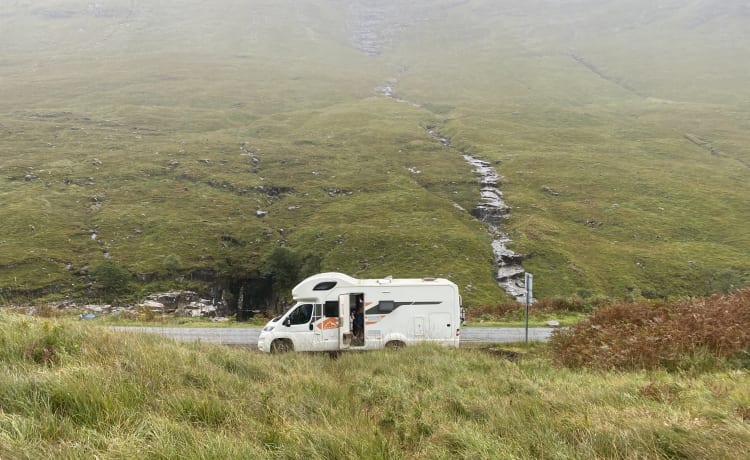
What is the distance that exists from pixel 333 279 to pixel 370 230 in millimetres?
39330

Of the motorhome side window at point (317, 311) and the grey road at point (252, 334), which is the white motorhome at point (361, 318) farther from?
the grey road at point (252, 334)

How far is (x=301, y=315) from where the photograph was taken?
19.4 m

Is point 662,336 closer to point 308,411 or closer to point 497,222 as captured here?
point 308,411

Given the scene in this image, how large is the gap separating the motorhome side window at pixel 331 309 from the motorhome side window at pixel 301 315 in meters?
0.70

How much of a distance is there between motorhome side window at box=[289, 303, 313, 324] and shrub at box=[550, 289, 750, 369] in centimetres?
1024

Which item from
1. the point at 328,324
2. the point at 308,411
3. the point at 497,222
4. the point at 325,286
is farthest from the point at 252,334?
the point at 497,222

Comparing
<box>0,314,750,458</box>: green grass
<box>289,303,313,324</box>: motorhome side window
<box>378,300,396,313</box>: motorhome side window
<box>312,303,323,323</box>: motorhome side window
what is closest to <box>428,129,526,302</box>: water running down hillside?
<box>378,300,396,313</box>: motorhome side window

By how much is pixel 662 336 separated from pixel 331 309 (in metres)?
12.5

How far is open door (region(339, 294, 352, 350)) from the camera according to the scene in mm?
19219

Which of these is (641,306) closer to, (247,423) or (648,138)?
(247,423)

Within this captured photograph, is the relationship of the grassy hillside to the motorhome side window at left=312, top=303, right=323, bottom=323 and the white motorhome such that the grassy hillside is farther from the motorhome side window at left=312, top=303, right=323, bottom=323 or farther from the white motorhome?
the motorhome side window at left=312, top=303, right=323, bottom=323

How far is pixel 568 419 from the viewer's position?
5816mm

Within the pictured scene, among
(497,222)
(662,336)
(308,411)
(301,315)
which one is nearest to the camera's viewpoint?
(308,411)

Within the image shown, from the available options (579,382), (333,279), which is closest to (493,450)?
(579,382)
